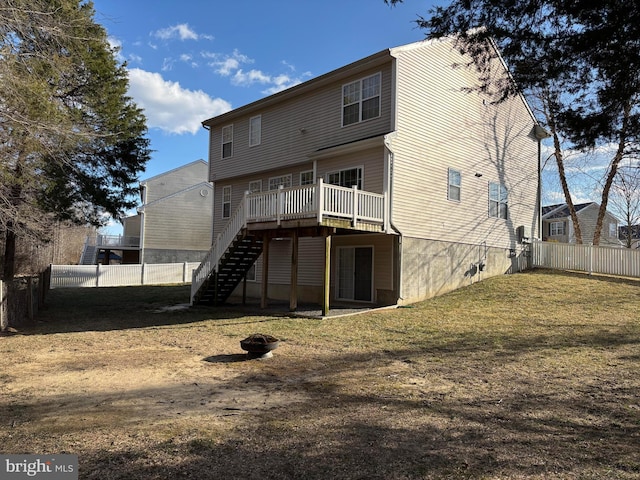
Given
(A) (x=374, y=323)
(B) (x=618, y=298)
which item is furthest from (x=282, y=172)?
(B) (x=618, y=298)

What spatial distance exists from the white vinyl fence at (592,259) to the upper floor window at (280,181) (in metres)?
11.6

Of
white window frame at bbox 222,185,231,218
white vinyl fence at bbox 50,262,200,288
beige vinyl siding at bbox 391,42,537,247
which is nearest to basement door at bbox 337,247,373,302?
beige vinyl siding at bbox 391,42,537,247

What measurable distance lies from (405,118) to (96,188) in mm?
11699

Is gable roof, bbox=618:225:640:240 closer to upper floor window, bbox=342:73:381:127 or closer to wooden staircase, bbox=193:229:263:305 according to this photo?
upper floor window, bbox=342:73:381:127

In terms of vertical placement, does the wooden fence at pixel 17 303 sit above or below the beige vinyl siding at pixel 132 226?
below

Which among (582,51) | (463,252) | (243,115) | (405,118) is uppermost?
(243,115)

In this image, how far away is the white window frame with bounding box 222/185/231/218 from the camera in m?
20.9

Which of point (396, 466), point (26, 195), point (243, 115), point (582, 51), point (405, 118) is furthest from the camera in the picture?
point (243, 115)

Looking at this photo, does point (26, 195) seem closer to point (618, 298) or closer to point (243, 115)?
point (243, 115)

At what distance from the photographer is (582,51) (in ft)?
19.2

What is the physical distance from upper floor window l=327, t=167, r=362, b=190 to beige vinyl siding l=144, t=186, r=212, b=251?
75.1 ft

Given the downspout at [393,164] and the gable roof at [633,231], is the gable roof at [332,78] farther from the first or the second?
the gable roof at [633,231]

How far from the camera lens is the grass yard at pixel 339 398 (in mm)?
3956

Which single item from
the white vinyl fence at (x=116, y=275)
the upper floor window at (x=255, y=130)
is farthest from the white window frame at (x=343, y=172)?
the white vinyl fence at (x=116, y=275)
